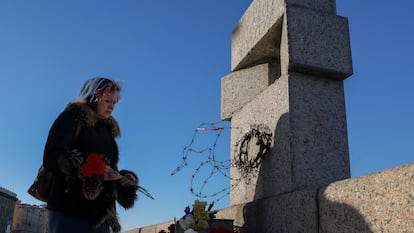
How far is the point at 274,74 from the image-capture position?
14.4 feet

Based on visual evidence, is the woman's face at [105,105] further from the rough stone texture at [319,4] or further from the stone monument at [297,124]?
the rough stone texture at [319,4]

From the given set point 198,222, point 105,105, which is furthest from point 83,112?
point 198,222

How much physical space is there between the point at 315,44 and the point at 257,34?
28.0 inches

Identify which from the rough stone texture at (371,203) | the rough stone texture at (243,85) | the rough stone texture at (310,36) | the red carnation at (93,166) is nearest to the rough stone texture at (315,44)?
the rough stone texture at (310,36)

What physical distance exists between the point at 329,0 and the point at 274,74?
937 mm

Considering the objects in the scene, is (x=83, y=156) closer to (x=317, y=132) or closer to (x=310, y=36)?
(x=317, y=132)

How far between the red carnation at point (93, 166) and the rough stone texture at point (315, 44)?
1.74 m

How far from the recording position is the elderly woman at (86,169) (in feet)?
7.42

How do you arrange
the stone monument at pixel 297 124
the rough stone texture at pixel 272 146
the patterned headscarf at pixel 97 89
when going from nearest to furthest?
the patterned headscarf at pixel 97 89
the stone monument at pixel 297 124
the rough stone texture at pixel 272 146

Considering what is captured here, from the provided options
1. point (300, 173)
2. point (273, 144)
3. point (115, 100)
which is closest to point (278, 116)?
point (273, 144)

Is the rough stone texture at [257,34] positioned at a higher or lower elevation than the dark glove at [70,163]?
higher

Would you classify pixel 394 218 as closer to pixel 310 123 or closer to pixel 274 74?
pixel 310 123

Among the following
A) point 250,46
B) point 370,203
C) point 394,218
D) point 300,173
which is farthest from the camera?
point 250,46

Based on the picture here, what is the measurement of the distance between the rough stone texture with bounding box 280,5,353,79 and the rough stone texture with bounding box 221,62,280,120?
80cm
